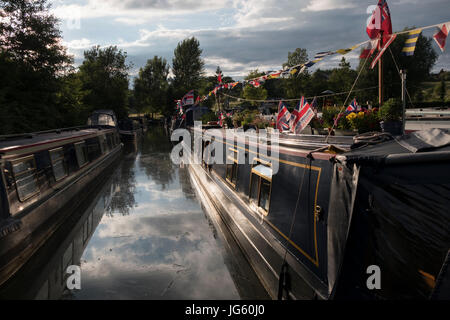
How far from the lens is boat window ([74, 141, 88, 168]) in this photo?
417 inches

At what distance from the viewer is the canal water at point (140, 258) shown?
4762mm

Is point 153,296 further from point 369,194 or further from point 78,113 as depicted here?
point 78,113

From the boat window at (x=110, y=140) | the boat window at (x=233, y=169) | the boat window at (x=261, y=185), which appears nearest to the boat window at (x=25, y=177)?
the boat window at (x=233, y=169)

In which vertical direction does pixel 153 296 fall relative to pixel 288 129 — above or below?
below

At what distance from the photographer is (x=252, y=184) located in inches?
225

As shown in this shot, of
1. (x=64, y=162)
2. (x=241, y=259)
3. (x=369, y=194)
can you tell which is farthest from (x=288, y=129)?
(x=64, y=162)

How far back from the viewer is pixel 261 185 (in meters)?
5.16

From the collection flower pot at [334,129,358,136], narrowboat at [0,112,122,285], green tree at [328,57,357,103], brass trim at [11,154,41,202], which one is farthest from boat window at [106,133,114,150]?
green tree at [328,57,357,103]

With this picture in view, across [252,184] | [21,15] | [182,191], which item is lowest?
[182,191]

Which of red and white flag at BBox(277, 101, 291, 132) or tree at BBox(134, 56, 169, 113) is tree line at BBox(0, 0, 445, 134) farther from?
tree at BBox(134, 56, 169, 113)

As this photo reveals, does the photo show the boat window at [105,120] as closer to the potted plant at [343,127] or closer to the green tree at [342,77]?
the potted plant at [343,127]

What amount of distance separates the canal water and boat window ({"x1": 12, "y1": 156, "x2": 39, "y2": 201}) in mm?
1067

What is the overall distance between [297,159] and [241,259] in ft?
8.24
